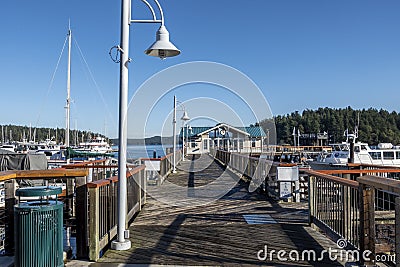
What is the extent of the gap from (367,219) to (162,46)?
10.9 ft

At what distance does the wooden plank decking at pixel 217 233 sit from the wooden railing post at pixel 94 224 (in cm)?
14

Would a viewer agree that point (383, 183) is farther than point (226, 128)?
No

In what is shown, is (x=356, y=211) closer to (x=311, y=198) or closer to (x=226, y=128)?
(x=311, y=198)

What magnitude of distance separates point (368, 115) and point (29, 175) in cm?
11827

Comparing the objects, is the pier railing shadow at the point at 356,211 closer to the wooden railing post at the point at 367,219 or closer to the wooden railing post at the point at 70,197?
the wooden railing post at the point at 367,219

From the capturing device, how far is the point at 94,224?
4.58 m

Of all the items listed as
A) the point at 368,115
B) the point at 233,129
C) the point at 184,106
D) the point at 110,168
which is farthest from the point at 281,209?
the point at 368,115

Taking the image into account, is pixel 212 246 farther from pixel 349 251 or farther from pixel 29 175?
pixel 29 175

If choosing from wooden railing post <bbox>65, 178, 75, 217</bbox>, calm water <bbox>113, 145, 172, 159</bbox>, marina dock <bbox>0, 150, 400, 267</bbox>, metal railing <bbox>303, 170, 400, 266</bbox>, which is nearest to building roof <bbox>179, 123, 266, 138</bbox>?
calm water <bbox>113, 145, 172, 159</bbox>

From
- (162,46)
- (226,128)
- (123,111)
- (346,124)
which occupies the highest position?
(346,124)

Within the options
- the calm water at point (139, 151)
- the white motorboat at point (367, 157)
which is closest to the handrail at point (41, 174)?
the calm water at point (139, 151)

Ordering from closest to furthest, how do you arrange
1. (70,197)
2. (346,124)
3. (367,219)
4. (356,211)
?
(367,219), (356,211), (70,197), (346,124)

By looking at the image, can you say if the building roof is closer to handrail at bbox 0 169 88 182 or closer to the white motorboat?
the white motorboat

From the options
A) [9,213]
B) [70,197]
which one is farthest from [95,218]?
[70,197]
